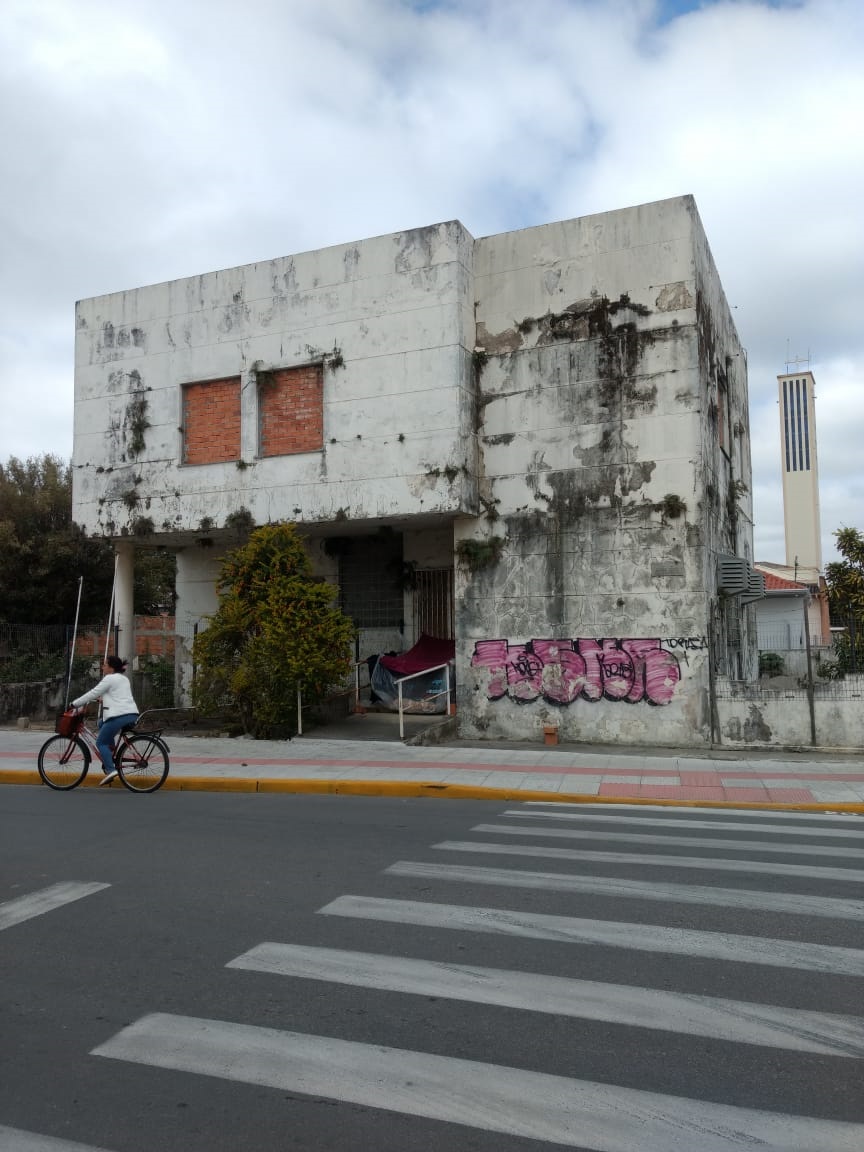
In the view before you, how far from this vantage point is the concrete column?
18766 mm

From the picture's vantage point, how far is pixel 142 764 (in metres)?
11.2

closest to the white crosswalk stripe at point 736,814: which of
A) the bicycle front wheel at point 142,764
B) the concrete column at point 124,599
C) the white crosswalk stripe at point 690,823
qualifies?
the white crosswalk stripe at point 690,823

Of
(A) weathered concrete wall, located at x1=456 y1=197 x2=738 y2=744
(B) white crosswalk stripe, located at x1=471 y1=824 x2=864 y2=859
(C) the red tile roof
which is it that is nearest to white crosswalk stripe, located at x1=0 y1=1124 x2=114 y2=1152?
(B) white crosswalk stripe, located at x1=471 y1=824 x2=864 y2=859

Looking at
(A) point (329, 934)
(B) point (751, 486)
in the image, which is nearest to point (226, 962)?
(A) point (329, 934)

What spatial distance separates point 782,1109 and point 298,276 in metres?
15.6

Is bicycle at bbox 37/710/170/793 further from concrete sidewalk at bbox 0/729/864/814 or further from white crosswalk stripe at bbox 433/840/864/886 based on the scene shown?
white crosswalk stripe at bbox 433/840/864/886

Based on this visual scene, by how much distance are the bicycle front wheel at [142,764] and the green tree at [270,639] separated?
383 cm

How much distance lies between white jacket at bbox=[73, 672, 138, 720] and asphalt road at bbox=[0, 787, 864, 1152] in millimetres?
3261

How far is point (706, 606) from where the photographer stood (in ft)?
46.1

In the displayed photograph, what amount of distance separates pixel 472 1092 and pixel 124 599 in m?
17.1

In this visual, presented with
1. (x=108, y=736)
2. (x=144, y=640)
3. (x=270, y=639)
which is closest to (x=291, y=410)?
(x=270, y=639)

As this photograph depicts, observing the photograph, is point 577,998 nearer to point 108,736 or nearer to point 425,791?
point 425,791

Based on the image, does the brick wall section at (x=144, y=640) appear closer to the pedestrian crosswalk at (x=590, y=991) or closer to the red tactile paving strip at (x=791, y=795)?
the red tactile paving strip at (x=791, y=795)

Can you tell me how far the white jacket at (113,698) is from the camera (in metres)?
11.0
